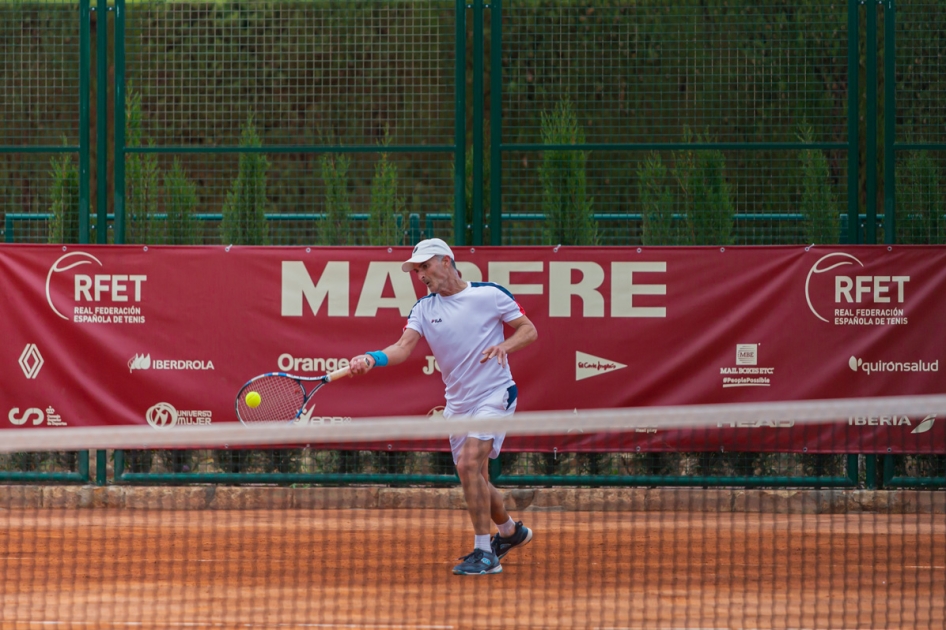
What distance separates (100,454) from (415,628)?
17.4ft

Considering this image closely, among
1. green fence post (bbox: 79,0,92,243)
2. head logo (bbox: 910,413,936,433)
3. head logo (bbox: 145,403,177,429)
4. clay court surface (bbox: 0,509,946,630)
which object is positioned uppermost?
green fence post (bbox: 79,0,92,243)

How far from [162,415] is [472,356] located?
3.43 m

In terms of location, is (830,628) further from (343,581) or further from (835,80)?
(835,80)

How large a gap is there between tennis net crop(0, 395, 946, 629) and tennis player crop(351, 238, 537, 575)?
0.24 meters

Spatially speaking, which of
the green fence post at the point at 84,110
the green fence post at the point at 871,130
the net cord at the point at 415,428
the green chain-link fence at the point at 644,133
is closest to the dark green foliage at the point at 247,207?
the green chain-link fence at the point at 644,133

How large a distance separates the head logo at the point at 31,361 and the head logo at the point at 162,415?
0.94 metres

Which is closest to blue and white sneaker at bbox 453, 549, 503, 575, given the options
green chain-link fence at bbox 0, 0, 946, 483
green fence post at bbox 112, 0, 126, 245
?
green chain-link fence at bbox 0, 0, 946, 483

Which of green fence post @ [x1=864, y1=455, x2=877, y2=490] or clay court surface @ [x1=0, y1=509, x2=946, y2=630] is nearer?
clay court surface @ [x1=0, y1=509, x2=946, y2=630]

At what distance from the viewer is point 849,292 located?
9547mm

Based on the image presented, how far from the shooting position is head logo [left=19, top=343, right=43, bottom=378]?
32.4ft

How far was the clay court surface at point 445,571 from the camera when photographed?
5930 mm

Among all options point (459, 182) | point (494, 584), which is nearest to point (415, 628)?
point (494, 584)

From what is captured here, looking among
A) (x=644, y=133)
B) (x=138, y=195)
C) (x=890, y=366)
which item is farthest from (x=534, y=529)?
(x=138, y=195)

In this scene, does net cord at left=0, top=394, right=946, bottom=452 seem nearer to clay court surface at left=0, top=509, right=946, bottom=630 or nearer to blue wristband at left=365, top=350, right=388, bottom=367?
clay court surface at left=0, top=509, right=946, bottom=630
